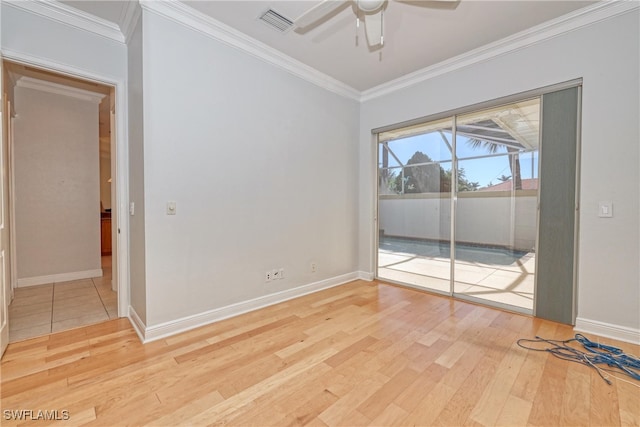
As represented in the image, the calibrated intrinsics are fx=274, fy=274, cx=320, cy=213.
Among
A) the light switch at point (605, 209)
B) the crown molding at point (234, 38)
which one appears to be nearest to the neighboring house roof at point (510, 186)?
the light switch at point (605, 209)

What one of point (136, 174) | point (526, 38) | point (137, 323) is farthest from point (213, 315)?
point (526, 38)

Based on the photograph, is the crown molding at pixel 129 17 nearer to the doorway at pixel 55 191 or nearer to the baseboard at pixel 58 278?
the doorway at pixel 55 191

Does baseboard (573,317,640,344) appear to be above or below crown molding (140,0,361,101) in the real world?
below

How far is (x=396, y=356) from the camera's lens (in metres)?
2.09

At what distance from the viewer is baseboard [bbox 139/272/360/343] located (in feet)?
7.65

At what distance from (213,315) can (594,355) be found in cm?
316

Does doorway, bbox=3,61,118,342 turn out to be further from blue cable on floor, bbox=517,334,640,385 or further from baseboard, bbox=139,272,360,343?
blue cable on floor, bbox=517,334,640,385

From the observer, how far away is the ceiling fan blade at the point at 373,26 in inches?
79.7

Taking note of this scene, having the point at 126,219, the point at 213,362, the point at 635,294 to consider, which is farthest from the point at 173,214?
the point at 635,294

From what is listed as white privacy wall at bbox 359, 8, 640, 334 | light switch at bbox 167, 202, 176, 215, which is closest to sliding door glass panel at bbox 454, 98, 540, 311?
white privacy wall at bbox 359, 8, 640, 334

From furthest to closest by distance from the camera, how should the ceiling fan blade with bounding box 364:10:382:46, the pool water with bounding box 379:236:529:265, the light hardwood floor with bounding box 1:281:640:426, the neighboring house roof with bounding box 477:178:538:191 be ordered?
1. the pool water with bounding box 379:236:529:265
2. the neighboring house roof with bounding box 477:178:538:191
3. the ceiling fan blade with bounding box 364:10:382:46
4. the light hardwood floor with bounding box 1:281:640:426

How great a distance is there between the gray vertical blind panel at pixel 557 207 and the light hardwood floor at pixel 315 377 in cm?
25

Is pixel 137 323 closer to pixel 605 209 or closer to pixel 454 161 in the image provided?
pixel 454 161

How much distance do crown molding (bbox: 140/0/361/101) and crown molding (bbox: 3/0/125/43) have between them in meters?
0.66
